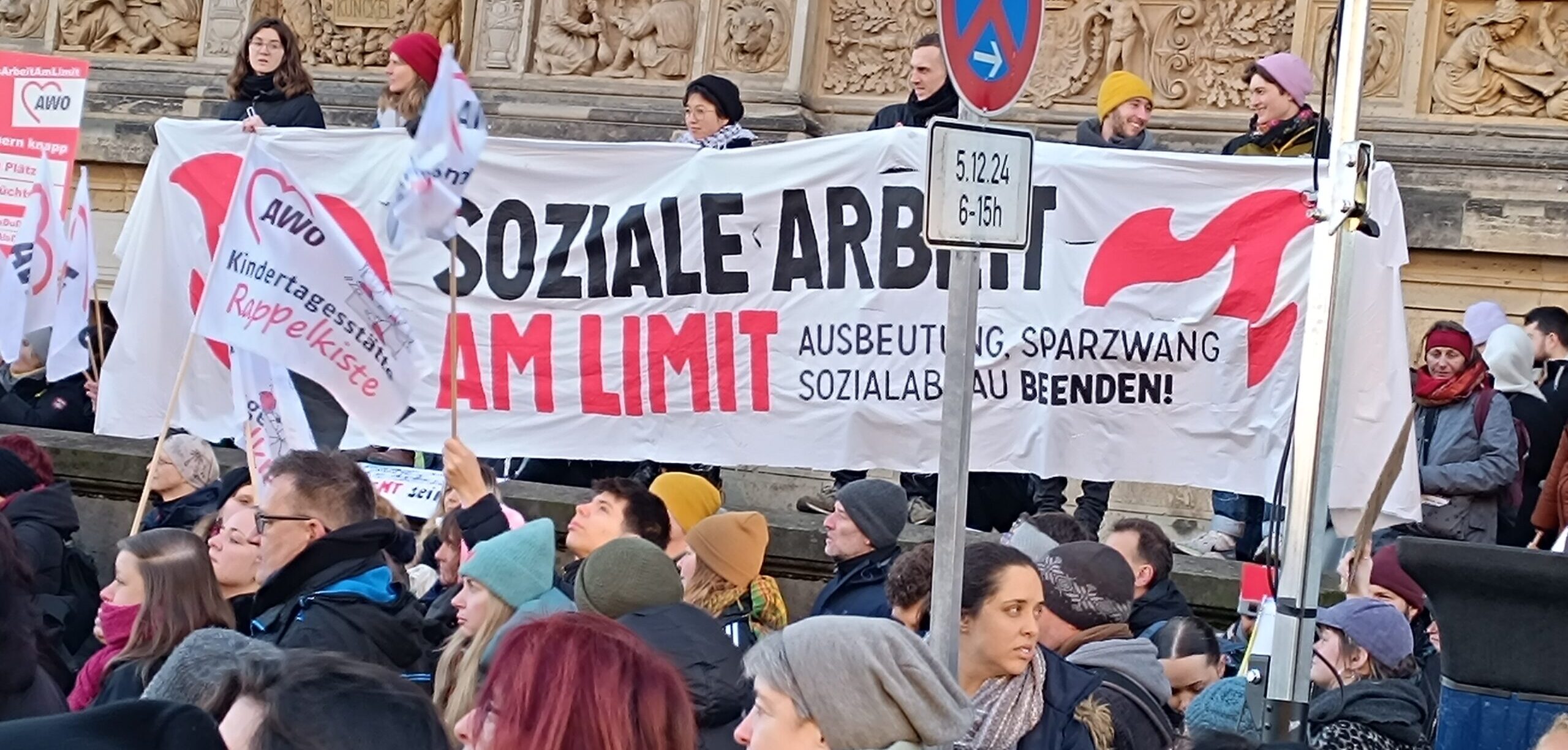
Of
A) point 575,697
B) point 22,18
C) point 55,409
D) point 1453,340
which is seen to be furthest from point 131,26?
point 575,697

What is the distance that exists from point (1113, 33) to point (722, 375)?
515cm

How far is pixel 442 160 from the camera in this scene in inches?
281

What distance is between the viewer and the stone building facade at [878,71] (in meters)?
11.6

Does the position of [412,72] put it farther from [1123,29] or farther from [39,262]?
[1123,29]

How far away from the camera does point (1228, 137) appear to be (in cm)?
1241

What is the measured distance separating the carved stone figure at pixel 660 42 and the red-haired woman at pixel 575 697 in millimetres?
10352

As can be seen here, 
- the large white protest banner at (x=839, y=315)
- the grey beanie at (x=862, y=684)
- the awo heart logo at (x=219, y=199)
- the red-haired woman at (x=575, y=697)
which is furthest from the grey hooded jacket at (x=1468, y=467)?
the red-haired woman at (x=575, y=697)

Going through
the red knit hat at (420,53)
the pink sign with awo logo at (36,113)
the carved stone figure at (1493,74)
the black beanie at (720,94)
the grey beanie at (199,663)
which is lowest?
the grey beanie at (199,663)

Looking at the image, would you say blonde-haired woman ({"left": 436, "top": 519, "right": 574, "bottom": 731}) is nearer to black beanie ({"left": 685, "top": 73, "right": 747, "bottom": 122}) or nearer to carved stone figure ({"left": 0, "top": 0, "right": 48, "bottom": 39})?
black beanie ({"left": 685, "top": 73, "right": 747, "bottom": 122})

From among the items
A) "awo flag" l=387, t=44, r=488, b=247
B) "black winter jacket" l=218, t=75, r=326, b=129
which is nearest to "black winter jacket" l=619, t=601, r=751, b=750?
"awo flag" l=387, t=44, r=488, b=247

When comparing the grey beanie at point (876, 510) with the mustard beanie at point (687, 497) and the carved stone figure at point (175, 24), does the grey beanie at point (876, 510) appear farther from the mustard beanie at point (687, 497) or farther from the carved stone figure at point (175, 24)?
the carved stone figure at point (175, 24)

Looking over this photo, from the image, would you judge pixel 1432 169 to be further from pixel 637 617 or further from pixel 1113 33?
pixel 637 617

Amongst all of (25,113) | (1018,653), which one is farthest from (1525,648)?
(25,113)

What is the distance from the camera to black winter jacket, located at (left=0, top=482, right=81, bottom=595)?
7910 millimetres
